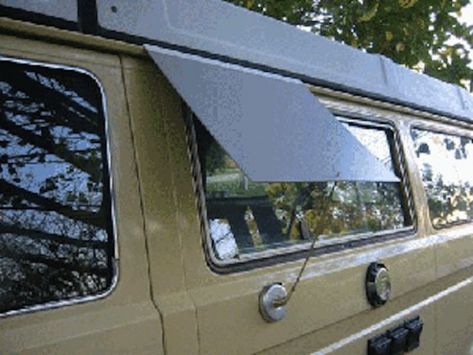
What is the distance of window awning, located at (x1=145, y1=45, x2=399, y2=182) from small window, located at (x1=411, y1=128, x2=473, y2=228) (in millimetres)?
1464

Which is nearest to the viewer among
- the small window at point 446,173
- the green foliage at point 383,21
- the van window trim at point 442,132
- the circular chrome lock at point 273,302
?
the circular chrome lock at point 273,302

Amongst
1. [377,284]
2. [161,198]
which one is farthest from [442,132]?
[161,198]

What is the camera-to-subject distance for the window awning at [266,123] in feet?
6.52

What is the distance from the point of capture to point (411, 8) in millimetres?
6262

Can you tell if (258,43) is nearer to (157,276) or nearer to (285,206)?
(285,206)

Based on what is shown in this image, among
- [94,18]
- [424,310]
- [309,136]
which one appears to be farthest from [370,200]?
[94,18]

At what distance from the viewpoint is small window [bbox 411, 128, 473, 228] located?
3.83 m

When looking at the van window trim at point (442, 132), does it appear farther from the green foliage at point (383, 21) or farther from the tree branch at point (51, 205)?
the tree branch at point (51, 205)

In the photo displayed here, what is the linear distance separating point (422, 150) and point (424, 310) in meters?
0.99

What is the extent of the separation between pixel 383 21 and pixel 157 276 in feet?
16.4

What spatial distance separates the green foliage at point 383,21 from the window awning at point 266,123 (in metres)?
3.59

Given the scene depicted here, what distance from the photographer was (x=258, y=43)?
8.48ft

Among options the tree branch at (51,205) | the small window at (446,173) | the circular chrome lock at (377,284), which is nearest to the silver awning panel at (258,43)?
the small window at (446,173)

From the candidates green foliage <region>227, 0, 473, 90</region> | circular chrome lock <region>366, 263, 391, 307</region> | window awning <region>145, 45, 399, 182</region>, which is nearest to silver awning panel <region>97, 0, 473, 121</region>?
window awning <region>145, 45, 399, 182</region>
